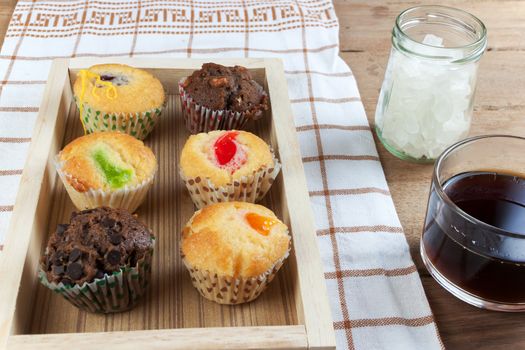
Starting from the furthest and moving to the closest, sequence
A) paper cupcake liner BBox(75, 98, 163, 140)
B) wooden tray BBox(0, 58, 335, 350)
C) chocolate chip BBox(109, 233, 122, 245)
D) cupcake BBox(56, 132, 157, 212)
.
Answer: paper cupcake liner BBox(75, 98, 163, 140)
cupcake BBox(56, 132, 157, 212)
chocolate chip BBox(109, 233, 122, 245)
wooden tray BBox(0, 58, 335, 350)

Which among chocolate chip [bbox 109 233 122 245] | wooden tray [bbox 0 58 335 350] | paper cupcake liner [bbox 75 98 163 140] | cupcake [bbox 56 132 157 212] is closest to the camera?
wooden tray [bbox 0 58 335 350]

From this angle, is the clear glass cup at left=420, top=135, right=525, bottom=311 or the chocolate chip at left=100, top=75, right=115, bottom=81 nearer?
the clear glass cup at left=420, top=135, right=525, bottom=311

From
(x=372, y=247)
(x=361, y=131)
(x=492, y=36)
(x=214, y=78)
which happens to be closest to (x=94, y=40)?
(x=214, y=78)

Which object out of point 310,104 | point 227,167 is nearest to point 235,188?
point 227,167

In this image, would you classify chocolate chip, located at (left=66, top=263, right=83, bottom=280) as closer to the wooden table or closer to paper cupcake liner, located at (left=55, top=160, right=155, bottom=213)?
paper cupcake liner, located at (left=55, top=160, right=155, bottom=213)

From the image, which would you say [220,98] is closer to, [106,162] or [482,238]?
[106,162]

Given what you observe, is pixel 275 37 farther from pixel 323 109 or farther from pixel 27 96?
pixel 27 96

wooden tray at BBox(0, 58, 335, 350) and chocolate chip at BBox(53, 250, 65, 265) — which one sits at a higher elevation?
Result: chocolate chip at BBox(53, 250, 65, 265)

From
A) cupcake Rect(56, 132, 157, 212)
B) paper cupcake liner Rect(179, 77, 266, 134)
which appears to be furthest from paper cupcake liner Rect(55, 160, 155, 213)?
paper cupcake liner Rect(179, 77, 266, 134)
